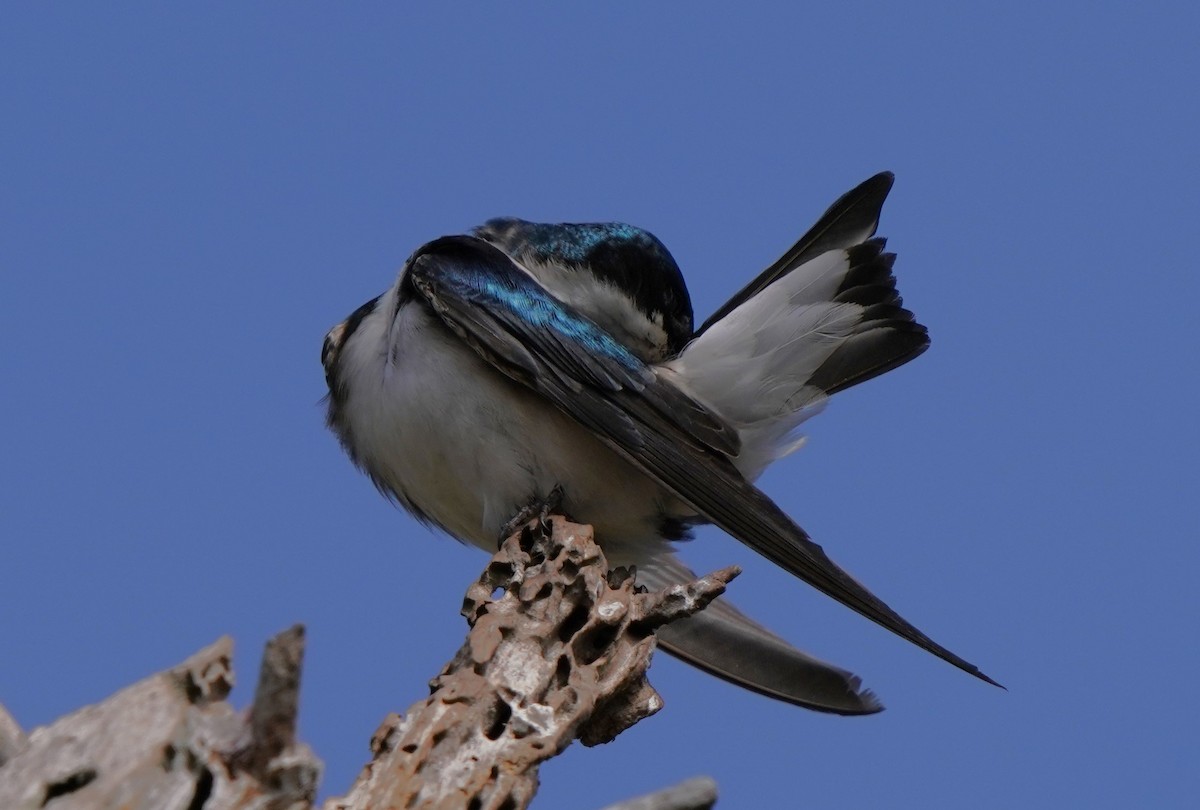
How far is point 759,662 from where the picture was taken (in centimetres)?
599

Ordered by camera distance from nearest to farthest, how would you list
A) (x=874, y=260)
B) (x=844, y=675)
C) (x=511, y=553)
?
(x=511, y=553), (x=844, y=675), (x=874, y=260)

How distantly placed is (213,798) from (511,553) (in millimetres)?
1871

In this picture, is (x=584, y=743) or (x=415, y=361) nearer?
(x=584, y=743)

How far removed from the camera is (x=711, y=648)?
6.10 metres

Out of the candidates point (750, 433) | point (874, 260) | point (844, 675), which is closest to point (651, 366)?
point (750, 433)

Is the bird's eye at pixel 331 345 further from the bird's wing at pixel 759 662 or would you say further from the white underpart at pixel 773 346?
the bird's wing at pixel 759 662

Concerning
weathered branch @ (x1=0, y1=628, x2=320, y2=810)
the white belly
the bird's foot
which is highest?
the white belly

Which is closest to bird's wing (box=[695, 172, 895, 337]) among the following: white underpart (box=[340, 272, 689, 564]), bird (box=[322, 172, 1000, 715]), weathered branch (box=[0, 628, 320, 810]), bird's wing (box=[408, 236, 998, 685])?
bird (box=[322, 172, 1000, 715])

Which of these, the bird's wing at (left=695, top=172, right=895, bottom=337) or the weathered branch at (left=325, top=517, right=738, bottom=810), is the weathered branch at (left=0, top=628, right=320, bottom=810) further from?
the bird's wing at (left=695, top=172, right=895, bottom=337)

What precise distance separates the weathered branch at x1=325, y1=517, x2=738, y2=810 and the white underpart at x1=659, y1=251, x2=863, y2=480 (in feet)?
5.02

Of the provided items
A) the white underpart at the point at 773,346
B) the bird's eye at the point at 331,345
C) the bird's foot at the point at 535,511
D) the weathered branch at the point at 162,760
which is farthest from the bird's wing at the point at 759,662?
the weathered branch at the point at 162,760

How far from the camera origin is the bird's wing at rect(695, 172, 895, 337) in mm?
6566

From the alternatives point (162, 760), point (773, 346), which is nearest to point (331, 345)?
point (773, 346)

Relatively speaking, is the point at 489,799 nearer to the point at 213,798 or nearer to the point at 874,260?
the point at 213,798
